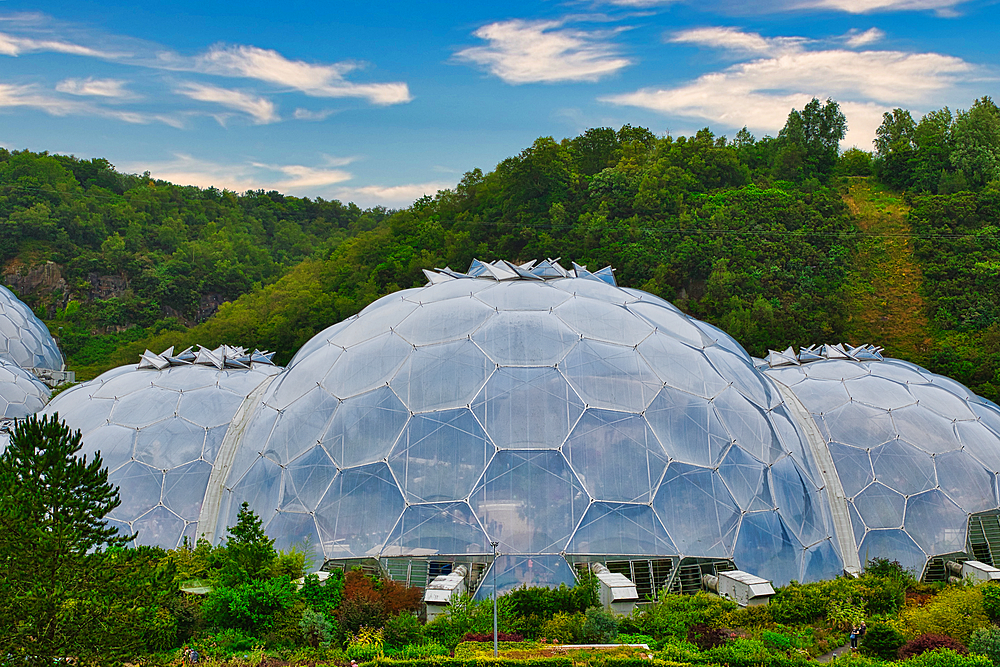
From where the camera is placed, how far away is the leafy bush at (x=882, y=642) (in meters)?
12.2

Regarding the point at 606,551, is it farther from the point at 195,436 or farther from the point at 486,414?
the point at 195,436

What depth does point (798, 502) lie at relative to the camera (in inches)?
650

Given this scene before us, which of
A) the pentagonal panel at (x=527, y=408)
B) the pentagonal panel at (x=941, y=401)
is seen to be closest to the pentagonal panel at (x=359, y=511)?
the pentagonal panel at (x=527, y=408)

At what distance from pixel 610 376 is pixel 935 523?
9.12 m

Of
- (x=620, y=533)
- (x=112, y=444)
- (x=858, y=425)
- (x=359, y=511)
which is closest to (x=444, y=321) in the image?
(x=359, y=511)

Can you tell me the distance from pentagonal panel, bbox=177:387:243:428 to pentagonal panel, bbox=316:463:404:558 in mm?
5774

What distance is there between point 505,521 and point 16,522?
323 inches

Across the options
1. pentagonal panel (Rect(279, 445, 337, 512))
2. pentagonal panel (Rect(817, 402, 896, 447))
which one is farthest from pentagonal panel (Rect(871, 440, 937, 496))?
pentagonal panel (Rect(279, 445, 337, 512))

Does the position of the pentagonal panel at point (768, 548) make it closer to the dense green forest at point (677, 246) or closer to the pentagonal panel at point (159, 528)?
the pentagonal panel at point (159, 528)

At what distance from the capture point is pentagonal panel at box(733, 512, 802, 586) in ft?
49.3

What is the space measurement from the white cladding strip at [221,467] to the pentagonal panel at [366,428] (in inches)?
155

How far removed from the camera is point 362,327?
1923cm

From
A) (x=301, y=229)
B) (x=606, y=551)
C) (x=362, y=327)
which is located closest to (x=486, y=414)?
(x=606, y=551)

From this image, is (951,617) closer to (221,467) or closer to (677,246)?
(221,467)
